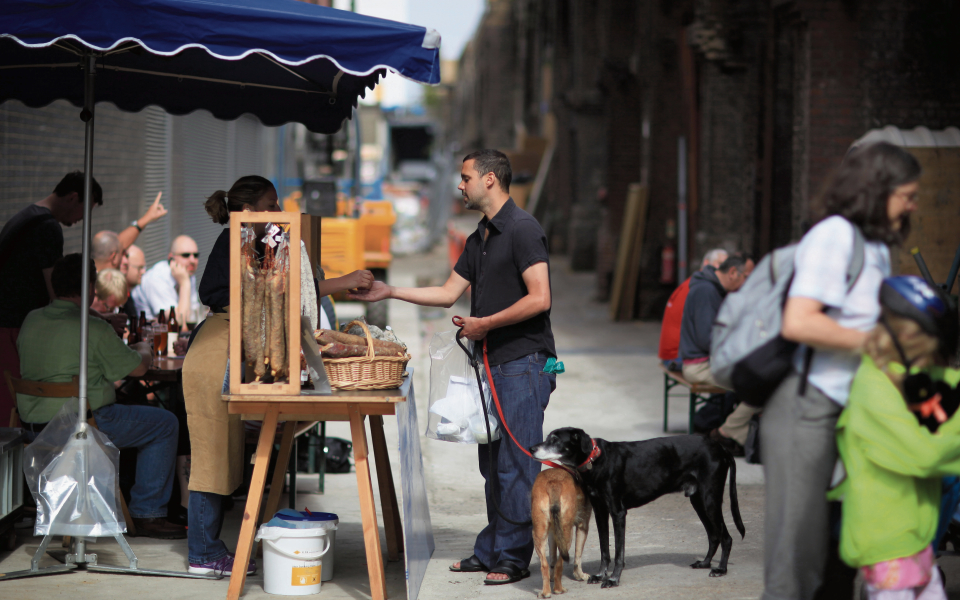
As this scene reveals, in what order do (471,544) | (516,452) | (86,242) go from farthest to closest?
1. (471,544)
2. (86,242)
3. (516,452)

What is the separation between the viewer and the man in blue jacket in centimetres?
792

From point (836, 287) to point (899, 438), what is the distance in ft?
1.63

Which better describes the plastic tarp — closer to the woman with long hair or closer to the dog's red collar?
the dog's red collar

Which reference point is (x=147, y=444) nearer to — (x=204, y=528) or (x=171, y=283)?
(x=204, y=528)

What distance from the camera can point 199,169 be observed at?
52.5 feet

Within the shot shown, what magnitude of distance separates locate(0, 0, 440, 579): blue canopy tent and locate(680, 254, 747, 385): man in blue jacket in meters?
3.15

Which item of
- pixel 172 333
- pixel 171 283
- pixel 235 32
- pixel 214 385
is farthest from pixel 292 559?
pixel 171 283

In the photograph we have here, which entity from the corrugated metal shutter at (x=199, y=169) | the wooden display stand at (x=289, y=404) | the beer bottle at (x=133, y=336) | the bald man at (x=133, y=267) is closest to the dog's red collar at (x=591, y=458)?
the wooden display stand at (x=289, y=404)

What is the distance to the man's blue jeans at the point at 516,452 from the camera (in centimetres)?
500

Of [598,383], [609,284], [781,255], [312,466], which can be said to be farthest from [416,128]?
[781,255]

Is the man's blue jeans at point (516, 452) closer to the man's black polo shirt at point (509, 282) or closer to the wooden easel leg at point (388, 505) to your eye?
the man's black polo shirt at point (509, 282)

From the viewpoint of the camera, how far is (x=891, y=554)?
126 inches

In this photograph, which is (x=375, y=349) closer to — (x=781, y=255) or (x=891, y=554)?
(x=781, y=255)

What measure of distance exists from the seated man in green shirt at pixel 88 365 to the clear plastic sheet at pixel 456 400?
62.8 inches
